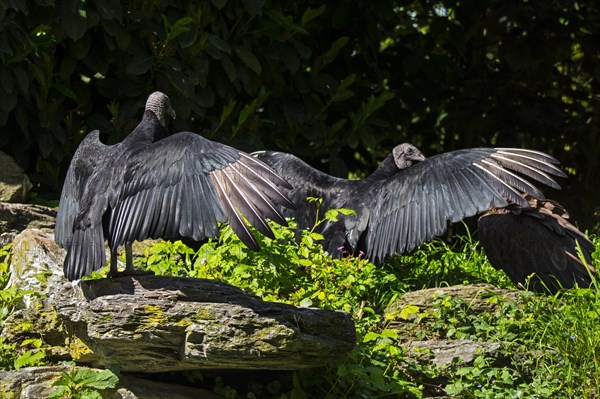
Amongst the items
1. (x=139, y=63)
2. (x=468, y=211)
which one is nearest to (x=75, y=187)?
(x=139, y=63)

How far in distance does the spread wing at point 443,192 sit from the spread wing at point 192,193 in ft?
5.88

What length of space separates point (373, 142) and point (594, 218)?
188 centimetres

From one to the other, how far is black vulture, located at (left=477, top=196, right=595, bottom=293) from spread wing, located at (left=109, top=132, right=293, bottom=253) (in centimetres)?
205

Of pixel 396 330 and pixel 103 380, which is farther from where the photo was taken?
pixel 396 330

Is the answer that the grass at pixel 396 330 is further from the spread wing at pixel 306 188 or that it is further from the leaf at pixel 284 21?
the leaf at pixel 284 21

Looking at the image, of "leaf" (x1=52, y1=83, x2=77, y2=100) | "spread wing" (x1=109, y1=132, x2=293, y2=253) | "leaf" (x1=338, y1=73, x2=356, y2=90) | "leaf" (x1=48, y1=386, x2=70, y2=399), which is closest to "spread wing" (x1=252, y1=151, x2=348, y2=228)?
"leaf" (x1=338, y1=73, x2=356, y2=90)

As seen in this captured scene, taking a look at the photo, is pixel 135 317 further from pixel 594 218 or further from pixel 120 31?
pixel 594 218

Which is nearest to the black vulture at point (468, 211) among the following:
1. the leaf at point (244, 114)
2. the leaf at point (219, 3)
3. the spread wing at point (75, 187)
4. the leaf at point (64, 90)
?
the leaf at point (244, 114)

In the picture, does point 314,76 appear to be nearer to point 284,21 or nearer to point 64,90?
point 284,21

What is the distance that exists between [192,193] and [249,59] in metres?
2.92

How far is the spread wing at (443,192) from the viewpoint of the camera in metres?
5.48

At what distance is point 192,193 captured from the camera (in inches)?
158

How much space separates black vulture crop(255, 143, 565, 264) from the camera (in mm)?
5508

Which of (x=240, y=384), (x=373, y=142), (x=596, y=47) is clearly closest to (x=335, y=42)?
(x=373, y=142)
